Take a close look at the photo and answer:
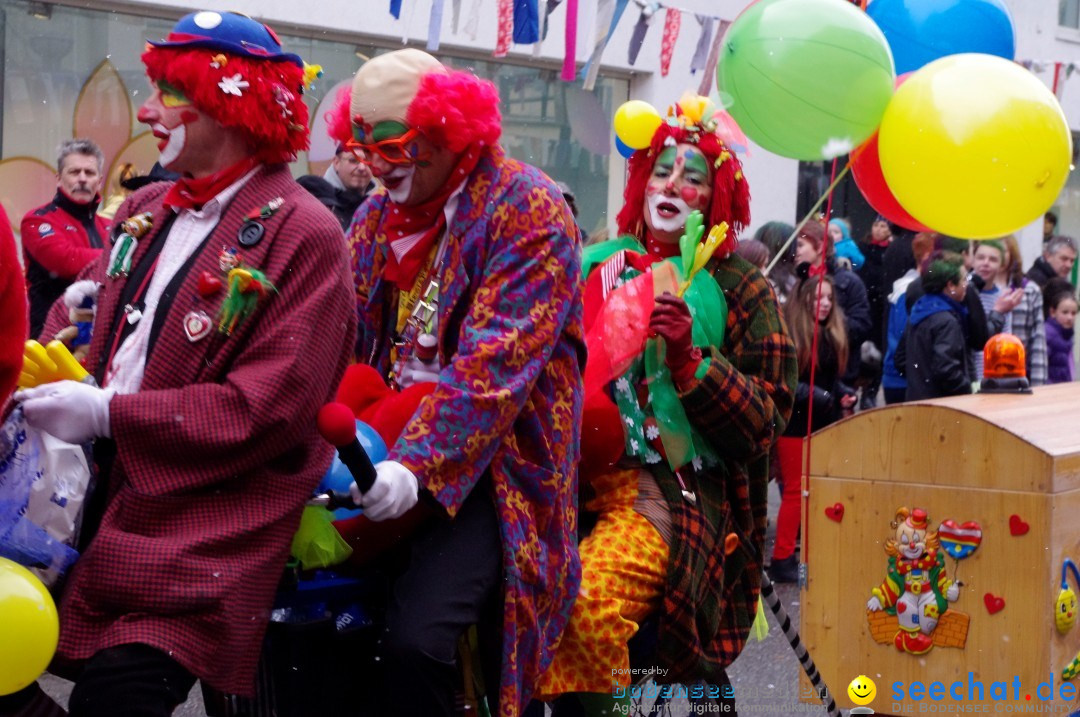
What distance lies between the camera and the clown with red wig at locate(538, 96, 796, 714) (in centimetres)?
353

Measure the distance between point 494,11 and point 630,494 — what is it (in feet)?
25.3

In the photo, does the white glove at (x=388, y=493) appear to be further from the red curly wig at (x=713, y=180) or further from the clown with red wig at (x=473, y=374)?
the red curly wig at (x=713, y=180)

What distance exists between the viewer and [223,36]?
9.07 feet

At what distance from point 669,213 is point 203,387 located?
172 centimetres

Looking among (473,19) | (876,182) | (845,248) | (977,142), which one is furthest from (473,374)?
(845,248)

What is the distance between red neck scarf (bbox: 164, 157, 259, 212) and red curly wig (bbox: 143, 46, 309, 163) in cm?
4

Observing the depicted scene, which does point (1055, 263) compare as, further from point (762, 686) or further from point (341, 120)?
point (341, 120)

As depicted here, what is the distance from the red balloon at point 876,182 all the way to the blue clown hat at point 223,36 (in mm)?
2081

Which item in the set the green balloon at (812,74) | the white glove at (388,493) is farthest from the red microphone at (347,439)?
the green balloon at (812,74)

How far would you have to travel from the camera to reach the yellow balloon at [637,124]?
159 inches

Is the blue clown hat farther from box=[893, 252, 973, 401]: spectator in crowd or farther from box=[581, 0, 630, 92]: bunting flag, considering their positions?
box=[581, 0, 630, 92]: bunting flag

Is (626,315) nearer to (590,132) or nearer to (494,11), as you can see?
(494,11)

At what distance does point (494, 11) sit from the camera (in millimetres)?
10828

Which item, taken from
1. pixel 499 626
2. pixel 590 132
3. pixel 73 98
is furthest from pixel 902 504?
pixel 590 132
